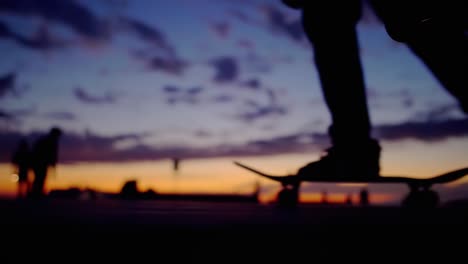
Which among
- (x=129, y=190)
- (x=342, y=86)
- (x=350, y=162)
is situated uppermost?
(x=342, y=86)

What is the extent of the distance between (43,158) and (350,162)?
30.1ft

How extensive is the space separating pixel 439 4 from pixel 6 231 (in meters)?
1.67

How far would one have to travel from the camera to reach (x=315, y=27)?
3330 mm

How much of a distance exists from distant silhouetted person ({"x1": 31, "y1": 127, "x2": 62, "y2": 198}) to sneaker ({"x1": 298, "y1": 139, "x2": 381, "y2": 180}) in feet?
28.8

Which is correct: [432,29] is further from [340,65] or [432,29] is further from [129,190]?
[129,190]

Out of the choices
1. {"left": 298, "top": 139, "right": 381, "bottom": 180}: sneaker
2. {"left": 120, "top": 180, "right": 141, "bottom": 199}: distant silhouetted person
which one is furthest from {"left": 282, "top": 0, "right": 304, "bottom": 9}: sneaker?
{"left": 120, "top": 180, "right": 141, "bottom": 199}: distant silhouetted person

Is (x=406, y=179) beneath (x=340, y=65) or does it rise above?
beneath

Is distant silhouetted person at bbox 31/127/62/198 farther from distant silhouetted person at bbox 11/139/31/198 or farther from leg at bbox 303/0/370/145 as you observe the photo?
leg at bbox 303/0/370/145

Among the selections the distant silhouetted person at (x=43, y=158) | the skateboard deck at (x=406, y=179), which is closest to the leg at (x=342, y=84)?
the skateboard deck at (x=406, y=179)

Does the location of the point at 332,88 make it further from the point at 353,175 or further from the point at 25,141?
the point at 25,141

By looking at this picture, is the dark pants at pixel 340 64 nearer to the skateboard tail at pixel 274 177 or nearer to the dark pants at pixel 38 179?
the skateboard tail at pixel 274 177

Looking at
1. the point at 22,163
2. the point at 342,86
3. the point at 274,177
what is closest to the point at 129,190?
the point at 22,163

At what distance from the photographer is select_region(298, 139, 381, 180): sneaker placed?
329 centimetres

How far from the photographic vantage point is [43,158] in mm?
10367
